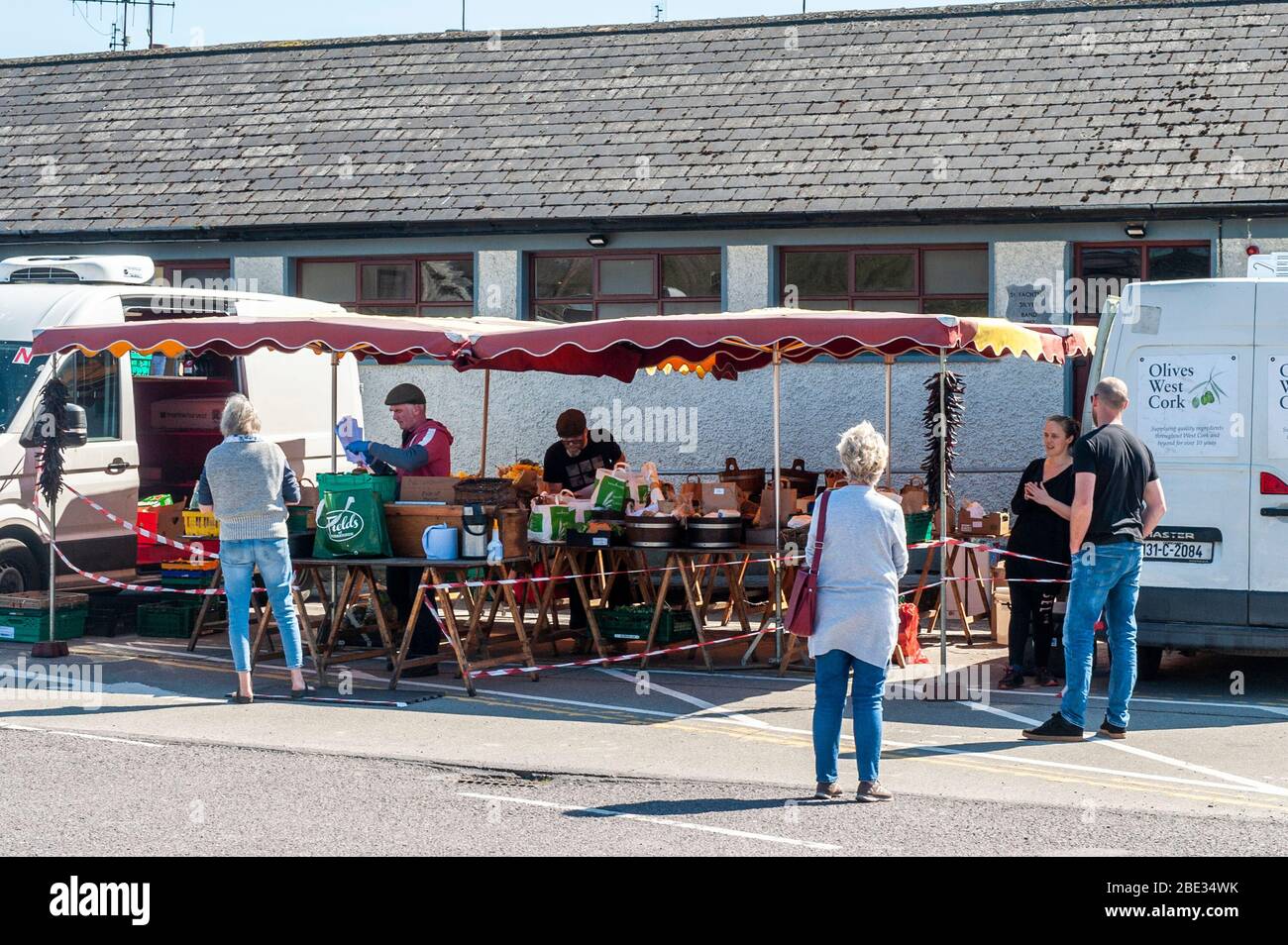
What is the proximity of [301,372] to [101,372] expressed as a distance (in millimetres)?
2073

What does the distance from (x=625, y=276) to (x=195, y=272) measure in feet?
16.5

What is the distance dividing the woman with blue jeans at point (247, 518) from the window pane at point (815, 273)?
25.7ft

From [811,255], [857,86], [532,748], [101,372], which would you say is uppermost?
[857,86]

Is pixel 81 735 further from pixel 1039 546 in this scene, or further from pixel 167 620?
pixel 1039 546

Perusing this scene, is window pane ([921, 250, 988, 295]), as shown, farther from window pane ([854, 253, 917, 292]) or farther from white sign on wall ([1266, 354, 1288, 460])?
white sign on wall ([1266, 354, 1288, 460])

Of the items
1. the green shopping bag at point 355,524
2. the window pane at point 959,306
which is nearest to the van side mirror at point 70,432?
the green shopping bag at point 355,524

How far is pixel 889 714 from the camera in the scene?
32.6 feet

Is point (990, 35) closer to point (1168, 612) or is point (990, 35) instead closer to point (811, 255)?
point (811, 255)

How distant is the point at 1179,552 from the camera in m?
10.4

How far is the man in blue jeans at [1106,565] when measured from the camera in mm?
9031

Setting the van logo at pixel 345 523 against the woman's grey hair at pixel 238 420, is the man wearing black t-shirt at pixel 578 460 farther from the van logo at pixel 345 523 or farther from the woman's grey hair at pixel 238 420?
the woman's grey hair at pixel 238 420

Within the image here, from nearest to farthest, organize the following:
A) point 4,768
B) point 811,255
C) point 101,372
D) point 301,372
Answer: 1. point 4,768
2. point 101,372
3. point 301,372
4. point 811,255
